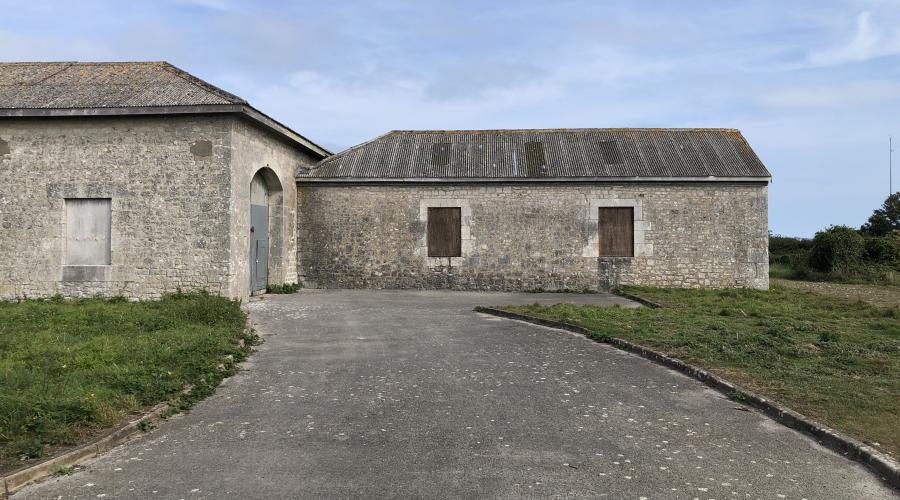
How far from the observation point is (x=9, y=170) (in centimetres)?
1455

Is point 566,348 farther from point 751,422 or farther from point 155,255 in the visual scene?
point 155,255

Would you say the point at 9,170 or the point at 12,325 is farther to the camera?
the point at 9,170

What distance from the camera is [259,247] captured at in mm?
16812

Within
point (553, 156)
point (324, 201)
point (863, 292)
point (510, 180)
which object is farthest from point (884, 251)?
point (324, 201)

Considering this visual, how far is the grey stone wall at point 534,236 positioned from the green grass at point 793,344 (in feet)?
8.94

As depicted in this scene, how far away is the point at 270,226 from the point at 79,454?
13.3 meters

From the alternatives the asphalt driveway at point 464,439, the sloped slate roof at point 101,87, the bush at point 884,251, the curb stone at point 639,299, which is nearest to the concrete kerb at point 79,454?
the asphalt driveway at point 464,439

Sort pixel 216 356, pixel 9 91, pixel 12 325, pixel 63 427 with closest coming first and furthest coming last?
pixel 63 427 → pixel 216 356 → pixel 12 325 → pixel 9 91

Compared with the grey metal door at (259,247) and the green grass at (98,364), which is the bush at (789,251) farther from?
the green grass at (98,364)

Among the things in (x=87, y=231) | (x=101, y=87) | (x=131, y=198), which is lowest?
(x=87, y=231)

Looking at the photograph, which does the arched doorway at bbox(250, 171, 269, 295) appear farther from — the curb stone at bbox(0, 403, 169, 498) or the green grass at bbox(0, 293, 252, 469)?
the curb stone at bbox(0, 403, 169, 498)

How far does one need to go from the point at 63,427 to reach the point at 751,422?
5883mm

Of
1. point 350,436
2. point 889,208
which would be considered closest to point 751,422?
point 350,436

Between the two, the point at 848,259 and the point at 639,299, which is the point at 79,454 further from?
the point at 848,259
